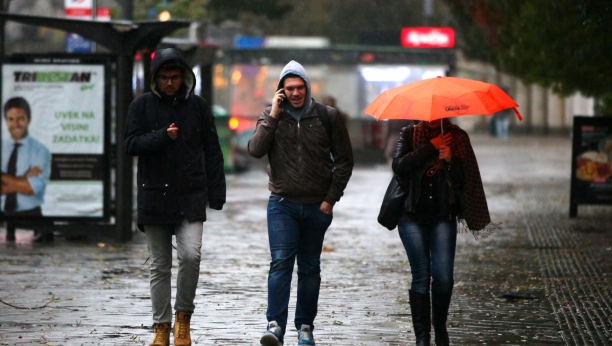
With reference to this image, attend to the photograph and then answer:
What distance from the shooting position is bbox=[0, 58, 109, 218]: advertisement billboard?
422 inches

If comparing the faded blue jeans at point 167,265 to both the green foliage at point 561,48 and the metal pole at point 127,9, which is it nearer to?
the green foliage at point 561,48

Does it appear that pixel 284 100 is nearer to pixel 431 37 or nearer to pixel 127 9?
pixel 127 9

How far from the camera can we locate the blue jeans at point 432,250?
5.69 meters

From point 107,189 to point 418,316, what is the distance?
5.87 metres

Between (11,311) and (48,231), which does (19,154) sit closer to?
(48,231)

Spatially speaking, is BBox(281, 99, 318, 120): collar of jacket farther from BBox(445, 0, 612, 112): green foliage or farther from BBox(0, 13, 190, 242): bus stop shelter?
BBox(445, 0, 612, 112): green foliage

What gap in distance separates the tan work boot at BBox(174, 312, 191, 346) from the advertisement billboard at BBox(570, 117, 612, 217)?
28.5 feet

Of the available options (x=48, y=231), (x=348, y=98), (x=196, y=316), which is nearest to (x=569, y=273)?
(x=196, y=316)

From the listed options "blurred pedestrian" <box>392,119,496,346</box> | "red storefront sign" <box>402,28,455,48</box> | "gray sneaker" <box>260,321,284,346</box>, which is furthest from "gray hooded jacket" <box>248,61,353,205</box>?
"red storefront sign" <box>402,28,455,48</box>

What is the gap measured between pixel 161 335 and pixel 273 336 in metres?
0.66

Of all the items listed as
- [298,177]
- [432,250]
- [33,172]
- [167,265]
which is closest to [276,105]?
[298,177]

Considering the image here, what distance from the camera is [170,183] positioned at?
18.7ft

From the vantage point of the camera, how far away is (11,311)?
6.89 meters

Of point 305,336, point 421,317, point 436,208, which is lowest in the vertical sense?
point 305,336
